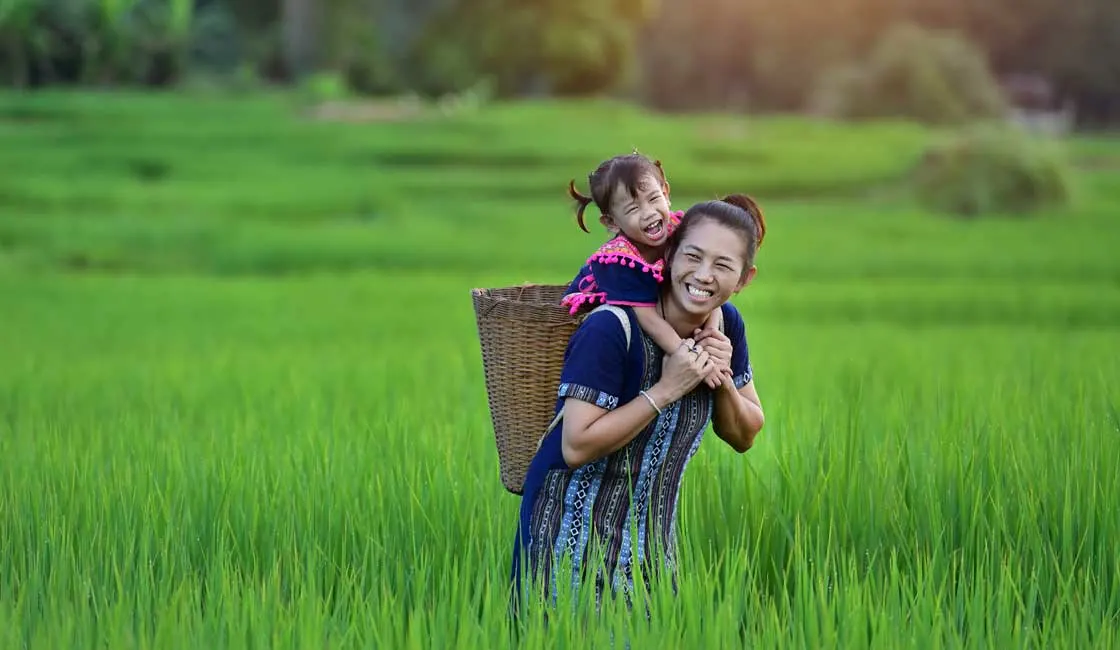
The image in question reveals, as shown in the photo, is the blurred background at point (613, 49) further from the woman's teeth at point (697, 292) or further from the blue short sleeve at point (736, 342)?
the woman's teeth at point (697, 292)

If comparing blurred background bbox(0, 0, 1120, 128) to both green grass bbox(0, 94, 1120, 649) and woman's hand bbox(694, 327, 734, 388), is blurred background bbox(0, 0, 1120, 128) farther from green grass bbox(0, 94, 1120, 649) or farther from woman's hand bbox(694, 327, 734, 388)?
woman's hand bbox(694, 327, 734, 388)

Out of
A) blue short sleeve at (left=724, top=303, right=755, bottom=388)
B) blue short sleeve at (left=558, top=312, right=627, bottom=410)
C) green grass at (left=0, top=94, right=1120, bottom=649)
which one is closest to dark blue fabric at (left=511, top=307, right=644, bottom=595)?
blue short sleeve at (left=558, top=312, right=627, bottom=410)

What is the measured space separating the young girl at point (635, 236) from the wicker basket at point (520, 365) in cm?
10

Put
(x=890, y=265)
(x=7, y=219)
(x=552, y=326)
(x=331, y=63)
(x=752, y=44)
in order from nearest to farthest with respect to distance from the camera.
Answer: (x=552, y=326)
(x=890, y=265)
(x=7, y=219)
(x=331, y=63)
(x=752, y=44)

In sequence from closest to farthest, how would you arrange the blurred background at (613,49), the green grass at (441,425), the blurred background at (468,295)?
Answer: the green grass at (441,425) < the blurred background at (468,295) < the blurred background at (613,49)

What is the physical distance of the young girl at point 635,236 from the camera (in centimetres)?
236

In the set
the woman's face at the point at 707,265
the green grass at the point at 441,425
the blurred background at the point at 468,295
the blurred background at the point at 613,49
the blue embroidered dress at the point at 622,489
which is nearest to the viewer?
the woman's face at the point at 707,265

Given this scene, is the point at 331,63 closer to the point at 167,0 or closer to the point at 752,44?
the point at 167,0

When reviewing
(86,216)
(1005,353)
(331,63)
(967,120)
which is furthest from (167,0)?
(1005,353)

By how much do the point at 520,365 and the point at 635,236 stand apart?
31cm

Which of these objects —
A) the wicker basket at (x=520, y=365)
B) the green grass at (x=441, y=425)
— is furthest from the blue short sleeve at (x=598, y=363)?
the green grass at (x=441, y=425)

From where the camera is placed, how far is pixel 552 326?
2471mm

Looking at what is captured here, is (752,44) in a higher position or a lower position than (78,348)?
higher

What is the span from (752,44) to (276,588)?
25.7 metres
